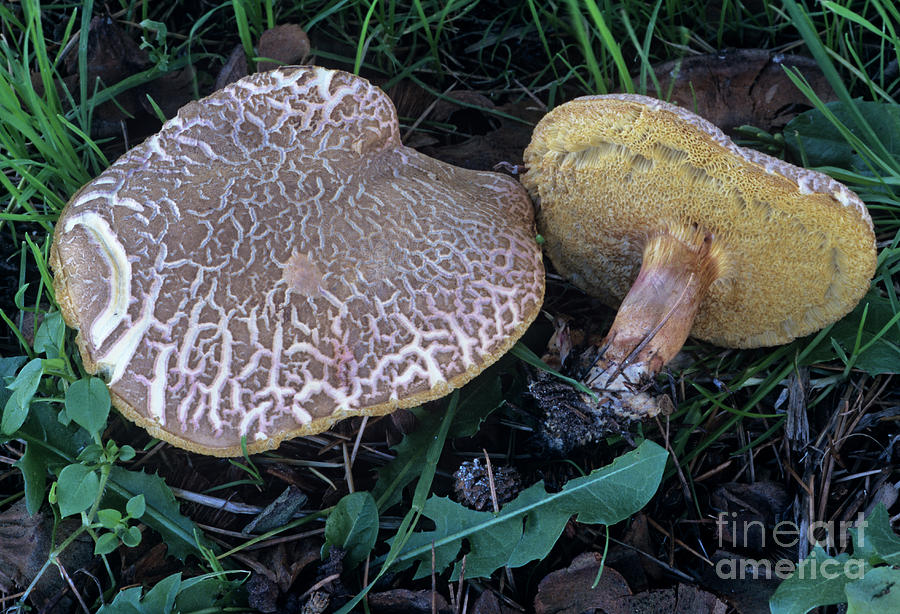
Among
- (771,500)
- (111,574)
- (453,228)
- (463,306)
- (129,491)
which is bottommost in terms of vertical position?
(771,500)

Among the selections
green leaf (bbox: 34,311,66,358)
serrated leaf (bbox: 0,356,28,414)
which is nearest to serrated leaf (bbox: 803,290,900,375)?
green leaf (bbox: 34,311,66,358)

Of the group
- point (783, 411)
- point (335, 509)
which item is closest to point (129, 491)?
point (335, 509)

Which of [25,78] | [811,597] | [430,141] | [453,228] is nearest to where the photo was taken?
[811,597]

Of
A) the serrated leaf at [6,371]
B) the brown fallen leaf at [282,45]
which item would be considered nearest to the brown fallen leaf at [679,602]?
the serrated leaf at [6,371]

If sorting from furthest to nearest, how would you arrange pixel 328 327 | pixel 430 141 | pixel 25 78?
1. pixel 430 141
2. pixel 25 78
3. pixel 328 327

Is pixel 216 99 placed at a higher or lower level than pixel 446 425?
higher

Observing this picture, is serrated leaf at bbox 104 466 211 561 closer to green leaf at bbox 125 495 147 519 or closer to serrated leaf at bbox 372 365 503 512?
green leaf at bbox 125 495 147 519

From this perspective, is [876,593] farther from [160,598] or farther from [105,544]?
[105,544]

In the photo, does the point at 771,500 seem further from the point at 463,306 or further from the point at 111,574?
the point at 111,574
